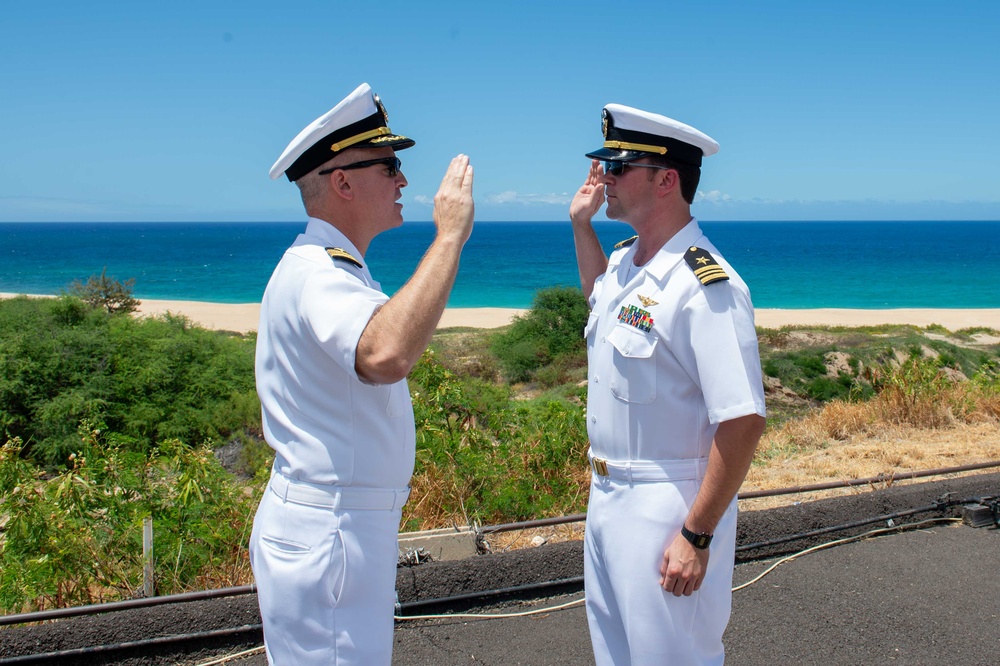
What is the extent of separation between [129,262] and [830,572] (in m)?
92.3

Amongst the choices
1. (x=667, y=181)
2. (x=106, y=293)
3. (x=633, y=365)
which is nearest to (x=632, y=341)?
(x=633, y=365)

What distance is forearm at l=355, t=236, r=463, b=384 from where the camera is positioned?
6.30ft

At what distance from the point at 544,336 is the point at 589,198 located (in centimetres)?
1689

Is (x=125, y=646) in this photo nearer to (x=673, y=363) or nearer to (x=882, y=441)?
(x=673, y=363)

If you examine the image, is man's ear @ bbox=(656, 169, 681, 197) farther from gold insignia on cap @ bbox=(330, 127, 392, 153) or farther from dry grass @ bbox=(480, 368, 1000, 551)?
dry grass @ bbox=(480, 368, 1000, 551)

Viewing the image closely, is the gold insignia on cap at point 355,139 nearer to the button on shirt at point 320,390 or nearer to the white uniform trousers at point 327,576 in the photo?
the button on shirt at point 320,390

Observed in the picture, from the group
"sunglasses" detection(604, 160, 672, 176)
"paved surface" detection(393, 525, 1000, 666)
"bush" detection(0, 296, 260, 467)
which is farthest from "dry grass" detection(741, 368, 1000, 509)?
"bush" detection(0, 296, 260, 467)

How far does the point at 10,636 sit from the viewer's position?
320cm

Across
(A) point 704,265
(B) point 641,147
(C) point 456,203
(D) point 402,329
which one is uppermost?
(B) point 641,147

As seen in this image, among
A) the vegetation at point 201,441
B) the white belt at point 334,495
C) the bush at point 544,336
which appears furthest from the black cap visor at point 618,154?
the bush at point 544,336

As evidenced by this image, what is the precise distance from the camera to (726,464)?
2.28 meters

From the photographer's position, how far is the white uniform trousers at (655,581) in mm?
2416

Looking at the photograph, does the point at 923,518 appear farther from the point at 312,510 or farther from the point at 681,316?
the point at 312,510

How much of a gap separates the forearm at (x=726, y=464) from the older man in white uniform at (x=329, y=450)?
84cm
